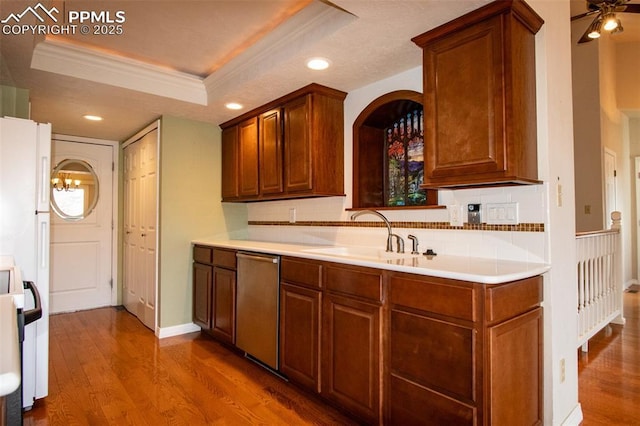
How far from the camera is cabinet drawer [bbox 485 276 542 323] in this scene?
4.70 ft

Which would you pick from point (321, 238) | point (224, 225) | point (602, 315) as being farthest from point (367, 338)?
point (602, 315)

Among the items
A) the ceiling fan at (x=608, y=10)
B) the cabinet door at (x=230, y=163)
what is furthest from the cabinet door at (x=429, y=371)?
the ceiling fan at (x=608, y=10)

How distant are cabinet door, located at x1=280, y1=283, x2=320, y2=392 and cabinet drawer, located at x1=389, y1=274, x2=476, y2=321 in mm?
605

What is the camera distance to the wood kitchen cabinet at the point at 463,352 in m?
1.44

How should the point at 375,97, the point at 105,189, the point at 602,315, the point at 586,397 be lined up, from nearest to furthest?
the point at 586,397, the point at 375,97, the point at 602,315, the point at 105,189

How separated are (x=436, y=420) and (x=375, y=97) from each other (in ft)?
6.87

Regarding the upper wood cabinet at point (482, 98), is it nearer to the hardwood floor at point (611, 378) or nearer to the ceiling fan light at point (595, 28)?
the hardwood floor at point (611, 378)

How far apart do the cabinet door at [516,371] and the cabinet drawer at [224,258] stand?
2075mm

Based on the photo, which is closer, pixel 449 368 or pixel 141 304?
pixel 449 368

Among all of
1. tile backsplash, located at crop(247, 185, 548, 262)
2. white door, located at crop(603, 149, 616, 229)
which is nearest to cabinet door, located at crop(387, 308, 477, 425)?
tile backsplash, located at crop(247, 185, 548, 262)

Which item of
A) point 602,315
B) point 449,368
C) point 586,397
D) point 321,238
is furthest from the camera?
point 602,315

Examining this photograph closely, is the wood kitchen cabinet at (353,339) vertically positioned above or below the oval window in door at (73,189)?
below

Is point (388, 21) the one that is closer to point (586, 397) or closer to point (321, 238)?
point (321, 238)

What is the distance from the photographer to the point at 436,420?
5.12 feet
